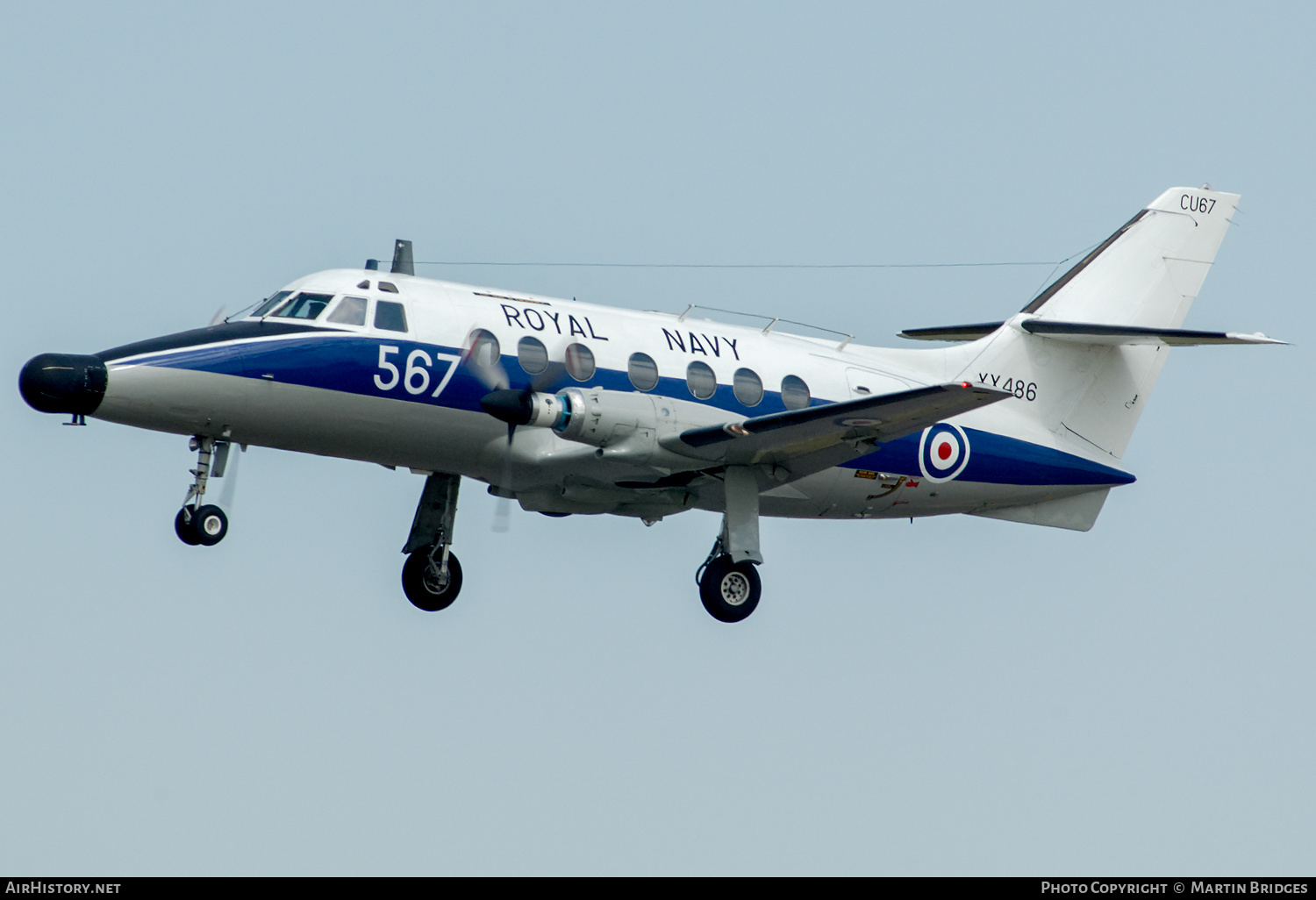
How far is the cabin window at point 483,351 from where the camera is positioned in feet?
59.9

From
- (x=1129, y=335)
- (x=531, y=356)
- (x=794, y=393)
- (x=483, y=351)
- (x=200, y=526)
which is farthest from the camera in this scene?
(x=1129, y=335)

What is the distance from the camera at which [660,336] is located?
63.6ft

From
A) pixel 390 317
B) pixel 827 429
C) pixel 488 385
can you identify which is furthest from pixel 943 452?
pixel 390 317

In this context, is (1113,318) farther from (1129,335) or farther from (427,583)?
(427,583)

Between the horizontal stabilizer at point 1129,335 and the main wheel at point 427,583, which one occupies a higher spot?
the horizontal stabilizer at point 1129,335

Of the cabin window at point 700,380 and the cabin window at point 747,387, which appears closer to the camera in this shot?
the cabin window at point 700,380

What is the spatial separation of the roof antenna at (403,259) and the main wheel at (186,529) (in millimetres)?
3779

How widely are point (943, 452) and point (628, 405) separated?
506cm

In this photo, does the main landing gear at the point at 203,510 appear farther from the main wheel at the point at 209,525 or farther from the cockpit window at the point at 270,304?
the cockpit window at the point at 270,304

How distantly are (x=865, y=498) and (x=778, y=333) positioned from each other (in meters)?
2.38

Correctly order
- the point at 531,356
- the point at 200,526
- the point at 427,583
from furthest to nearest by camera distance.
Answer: the point at 427,583
the point at 531,356
the point at 200,526

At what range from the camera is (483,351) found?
60.0ft

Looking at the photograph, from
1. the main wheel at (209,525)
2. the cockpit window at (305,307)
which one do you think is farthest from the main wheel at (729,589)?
the main wheel at (209,525)
